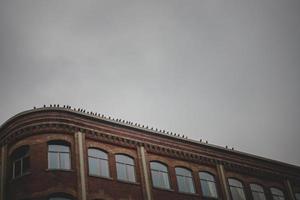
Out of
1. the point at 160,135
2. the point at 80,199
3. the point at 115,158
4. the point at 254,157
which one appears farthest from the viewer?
the point at 254,157

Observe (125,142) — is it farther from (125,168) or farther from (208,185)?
(208,185)

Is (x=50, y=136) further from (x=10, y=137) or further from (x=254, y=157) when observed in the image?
(x=254, y=157)

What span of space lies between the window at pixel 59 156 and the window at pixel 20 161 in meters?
1.34

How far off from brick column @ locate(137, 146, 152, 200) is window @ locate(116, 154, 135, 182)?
1.97 ft

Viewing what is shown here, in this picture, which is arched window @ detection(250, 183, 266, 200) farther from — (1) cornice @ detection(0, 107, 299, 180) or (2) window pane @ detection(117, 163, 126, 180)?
(2) window pane @ detection(117, 163, 126, 180)

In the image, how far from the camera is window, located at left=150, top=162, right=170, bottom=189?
1227 inches

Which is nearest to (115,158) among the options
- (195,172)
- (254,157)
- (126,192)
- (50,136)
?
(126,192)

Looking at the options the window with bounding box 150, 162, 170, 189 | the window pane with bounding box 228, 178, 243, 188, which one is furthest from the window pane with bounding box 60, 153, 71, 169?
the window pane with bounding box 228, 178, 243, 188

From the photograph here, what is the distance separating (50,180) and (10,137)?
176 inches

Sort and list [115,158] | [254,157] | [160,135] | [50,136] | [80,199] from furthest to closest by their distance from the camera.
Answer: [254,157], [160,135], [115,158], [50,136], [80,199]

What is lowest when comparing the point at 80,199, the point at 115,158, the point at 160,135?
the point at 80,199

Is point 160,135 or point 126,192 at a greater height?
point 160,135

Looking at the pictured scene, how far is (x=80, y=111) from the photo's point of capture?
29.7 metres

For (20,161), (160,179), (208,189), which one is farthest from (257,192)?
(20,161)
